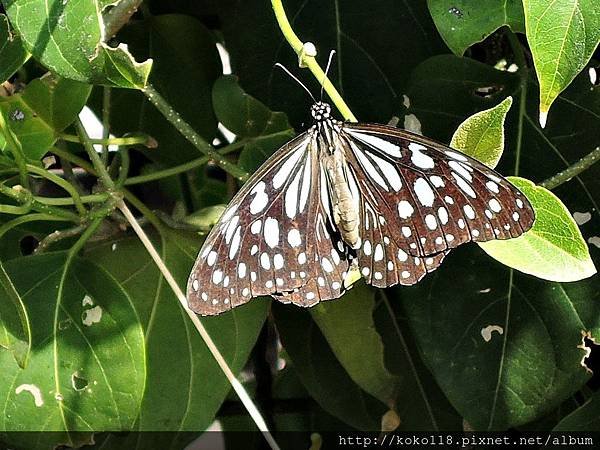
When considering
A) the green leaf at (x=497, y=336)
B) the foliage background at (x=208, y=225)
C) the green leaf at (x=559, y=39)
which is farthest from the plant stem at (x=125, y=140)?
the green leaf at (x=559, y=39)

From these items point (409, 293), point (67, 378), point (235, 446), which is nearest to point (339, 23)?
point (409, 293)

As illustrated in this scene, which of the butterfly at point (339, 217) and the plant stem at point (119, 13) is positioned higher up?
the plant stem at point (119, 13)

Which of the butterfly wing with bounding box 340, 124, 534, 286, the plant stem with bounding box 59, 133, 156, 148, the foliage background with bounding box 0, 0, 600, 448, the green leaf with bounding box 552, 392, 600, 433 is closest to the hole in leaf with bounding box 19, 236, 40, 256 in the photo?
the foliage background with bounding box 0, 0, 600, 448

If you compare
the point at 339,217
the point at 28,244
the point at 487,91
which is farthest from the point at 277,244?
the point at 28,244

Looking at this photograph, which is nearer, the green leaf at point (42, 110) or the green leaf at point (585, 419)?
the green leaf at point (42, 110)

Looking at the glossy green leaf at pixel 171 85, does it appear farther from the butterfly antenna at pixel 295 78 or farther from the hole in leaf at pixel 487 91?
the hole in leaf at pixel 487 91

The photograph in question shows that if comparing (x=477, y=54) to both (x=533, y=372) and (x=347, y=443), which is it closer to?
(x=533, y=372)
